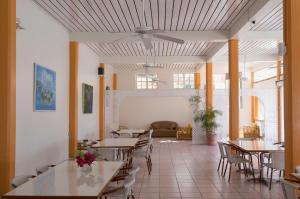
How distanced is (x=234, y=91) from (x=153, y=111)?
34.6ft

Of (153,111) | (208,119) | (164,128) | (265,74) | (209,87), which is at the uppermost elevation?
(265,74)

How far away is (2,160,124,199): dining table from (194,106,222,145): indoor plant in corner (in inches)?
380

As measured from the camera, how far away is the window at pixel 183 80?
1944cm

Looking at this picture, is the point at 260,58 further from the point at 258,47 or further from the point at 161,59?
the point at 161,59

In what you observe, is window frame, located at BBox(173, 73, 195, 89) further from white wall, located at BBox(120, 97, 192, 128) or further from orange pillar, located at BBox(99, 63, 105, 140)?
orange pillar, located at BBox(99, 63, 105, 140)

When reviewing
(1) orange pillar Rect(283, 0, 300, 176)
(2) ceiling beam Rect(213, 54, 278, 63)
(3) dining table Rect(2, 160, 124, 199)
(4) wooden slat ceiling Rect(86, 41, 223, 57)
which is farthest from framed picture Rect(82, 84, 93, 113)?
(1) orange pillar Rect(283, 0, 300, 176)

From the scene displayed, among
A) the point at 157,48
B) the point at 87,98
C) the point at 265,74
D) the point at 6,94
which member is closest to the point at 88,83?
the point at 87,98

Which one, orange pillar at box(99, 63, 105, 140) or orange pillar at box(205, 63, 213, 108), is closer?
orange pillar at box(99, 63, 105, 140)

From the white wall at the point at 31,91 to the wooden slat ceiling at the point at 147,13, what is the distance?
445 millimetres

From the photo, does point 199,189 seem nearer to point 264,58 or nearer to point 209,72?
point 209,72

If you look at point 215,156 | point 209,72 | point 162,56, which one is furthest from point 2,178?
point 209,72

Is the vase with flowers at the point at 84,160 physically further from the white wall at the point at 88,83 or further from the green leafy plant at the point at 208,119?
the green leafy plant at the point at 208,119

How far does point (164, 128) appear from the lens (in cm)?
1897

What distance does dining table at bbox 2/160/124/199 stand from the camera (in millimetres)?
3170
